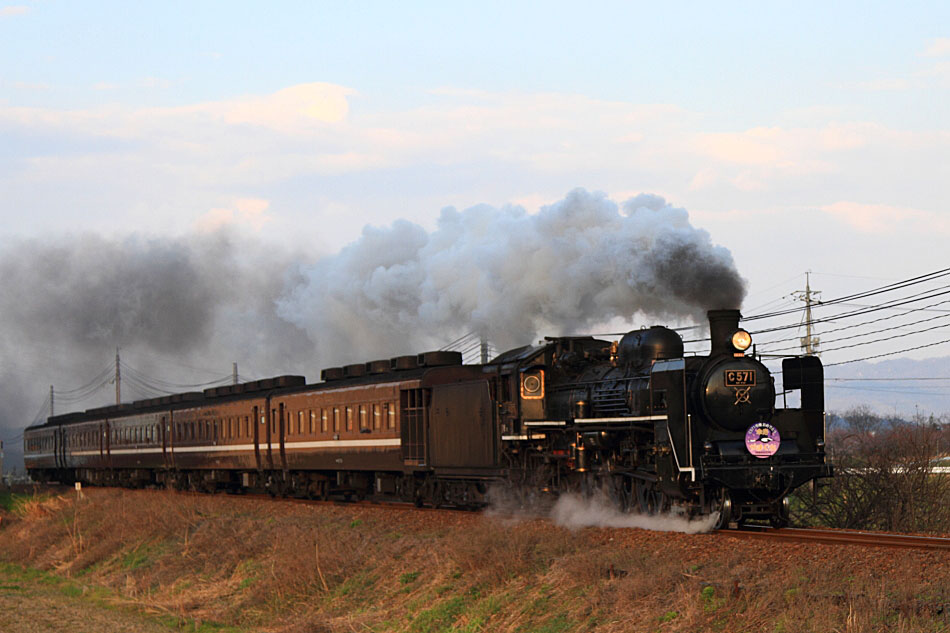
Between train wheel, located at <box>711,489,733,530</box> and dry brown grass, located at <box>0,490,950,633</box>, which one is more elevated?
train wheel, located at <box>711,489,733,530</box>

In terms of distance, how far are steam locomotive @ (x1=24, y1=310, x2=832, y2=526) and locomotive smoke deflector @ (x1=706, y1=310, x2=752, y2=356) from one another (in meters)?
0.03

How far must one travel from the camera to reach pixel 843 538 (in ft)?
53.5

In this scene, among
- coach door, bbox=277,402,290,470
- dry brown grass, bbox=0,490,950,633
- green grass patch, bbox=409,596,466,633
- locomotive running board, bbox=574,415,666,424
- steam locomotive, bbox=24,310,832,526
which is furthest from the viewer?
coach door, bbox=277,402,290,470

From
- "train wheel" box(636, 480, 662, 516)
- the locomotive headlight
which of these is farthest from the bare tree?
the locomotive headlight

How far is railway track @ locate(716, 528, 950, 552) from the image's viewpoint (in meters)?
14.9

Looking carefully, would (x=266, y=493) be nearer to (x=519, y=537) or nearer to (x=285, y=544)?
(x=285, y=544)

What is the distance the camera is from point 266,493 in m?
39.1

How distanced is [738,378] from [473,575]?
→ 549cm

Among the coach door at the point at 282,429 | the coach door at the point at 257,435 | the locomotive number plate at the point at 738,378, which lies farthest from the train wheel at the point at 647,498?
the coach door at the point at 257,435

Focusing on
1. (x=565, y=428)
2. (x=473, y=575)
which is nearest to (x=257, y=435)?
(x=565, y=428)

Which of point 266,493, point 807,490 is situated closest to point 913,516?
point 807,490

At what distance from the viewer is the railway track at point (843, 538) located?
14906 millimetres

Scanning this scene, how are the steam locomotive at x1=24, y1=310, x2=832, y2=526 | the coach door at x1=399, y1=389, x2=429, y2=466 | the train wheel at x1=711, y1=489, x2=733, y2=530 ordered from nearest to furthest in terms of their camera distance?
1. the train wheel at x1=711, y1=489, x2=733, y2=530
2. the steam locomotive at x1=24, y1=310, x2=832, y2=526
3. the coach door at x1=399, y1=389, x2=429, y2=466

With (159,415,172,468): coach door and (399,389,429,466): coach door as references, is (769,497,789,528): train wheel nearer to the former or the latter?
(399,389,429,466): coach door
